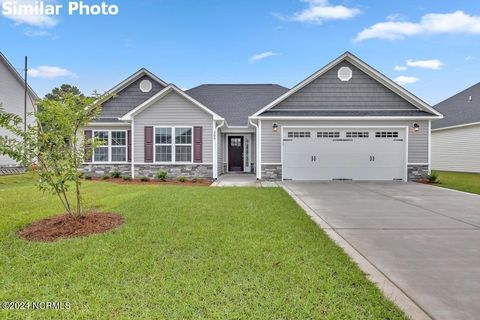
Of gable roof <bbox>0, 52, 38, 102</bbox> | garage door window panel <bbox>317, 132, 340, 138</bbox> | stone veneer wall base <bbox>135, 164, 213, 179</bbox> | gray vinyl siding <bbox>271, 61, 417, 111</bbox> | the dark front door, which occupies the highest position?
gable roof <bbox>0, 52, 38, 102</bbox>

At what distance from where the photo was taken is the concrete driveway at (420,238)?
117 inches

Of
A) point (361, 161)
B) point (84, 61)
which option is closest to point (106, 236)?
point (361, 161)

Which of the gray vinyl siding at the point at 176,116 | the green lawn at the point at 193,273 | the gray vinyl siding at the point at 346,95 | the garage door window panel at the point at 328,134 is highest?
the gray vinyl siding at the point at 346,95

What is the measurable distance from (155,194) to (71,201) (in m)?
2.25

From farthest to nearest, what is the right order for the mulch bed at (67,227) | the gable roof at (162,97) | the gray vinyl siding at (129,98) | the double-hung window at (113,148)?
the gray vinyl siding at (129,98) → the double-hung window at (113,148) → the gable roof at (162,97) → the mulch bed at (67,227)

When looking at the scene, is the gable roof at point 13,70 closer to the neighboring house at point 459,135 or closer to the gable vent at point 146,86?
the gable vent at point 146,86

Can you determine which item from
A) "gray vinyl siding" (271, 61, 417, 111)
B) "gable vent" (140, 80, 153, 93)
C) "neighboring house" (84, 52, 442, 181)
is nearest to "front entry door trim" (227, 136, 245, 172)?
"neighboring house" (84, 52, 442, 181)

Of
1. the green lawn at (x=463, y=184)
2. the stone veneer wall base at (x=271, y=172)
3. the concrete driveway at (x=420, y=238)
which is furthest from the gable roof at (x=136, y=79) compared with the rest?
the green lawn at (x=463, y=184)

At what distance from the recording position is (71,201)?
26.4ft

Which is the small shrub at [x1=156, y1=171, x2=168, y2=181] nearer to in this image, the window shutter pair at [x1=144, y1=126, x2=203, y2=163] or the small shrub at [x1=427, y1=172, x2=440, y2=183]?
the window shutter pair at [x1=144, y1=126, x2=203, y2=163]

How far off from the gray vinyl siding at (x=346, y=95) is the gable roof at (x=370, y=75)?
0.47 feet

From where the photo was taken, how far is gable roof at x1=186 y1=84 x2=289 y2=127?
17.5 meters

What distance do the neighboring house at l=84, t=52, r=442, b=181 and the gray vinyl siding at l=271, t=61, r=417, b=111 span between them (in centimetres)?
4

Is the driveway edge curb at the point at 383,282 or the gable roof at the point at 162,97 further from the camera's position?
the gable roof at the point at 162,97
